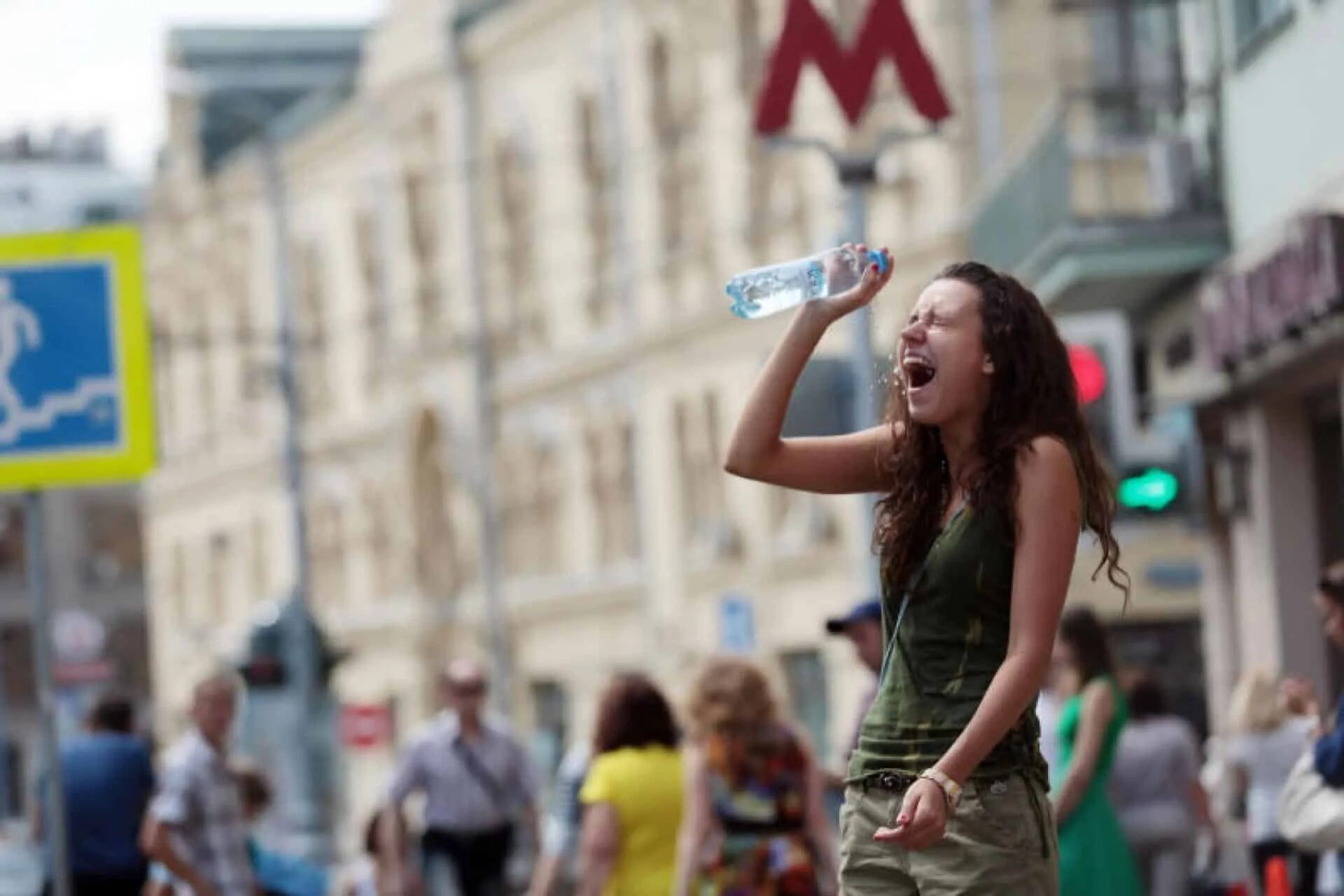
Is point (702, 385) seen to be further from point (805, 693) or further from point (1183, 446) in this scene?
point (1183, 446)

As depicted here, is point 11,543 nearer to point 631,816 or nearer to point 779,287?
point 631,816

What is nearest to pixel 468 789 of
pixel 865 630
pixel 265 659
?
pixel 865 630

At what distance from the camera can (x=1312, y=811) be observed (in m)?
9.54

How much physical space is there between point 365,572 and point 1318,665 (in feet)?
121

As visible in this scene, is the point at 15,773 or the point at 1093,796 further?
the point at 15,773

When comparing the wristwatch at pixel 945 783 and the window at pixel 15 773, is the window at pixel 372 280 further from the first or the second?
the wristwatch at pixel 945 783

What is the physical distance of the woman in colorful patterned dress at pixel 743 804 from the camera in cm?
1125

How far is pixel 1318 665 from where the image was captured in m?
22.4

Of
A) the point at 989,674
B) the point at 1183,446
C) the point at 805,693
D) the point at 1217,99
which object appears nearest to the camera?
the point at 989,674

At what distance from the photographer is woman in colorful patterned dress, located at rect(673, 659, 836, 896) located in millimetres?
11250

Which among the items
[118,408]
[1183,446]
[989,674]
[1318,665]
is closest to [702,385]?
[1318,665]

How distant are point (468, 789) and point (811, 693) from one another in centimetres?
2420

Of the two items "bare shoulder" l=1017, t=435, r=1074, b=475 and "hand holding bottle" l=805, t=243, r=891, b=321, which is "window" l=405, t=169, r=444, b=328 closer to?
"hand holding bottle" l=805, t=243, r=891, b=321

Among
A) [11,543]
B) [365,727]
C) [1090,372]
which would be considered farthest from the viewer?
[11,543]
